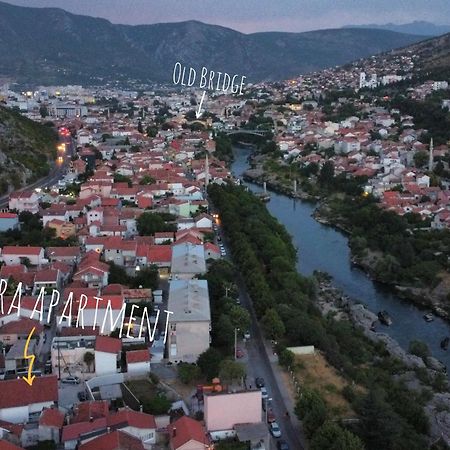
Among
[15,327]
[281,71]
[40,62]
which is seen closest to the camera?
[15,327]

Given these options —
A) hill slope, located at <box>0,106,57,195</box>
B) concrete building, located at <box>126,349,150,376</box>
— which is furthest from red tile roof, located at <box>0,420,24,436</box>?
hill slope, located at <box>0,106,57,195</box>

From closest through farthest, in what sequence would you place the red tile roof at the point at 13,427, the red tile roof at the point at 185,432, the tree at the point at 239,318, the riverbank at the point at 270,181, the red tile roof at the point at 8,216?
the red tile roof at the point at 185,432 → the red tile roof at the point at 13,427 → the tree at the point at 239,318 → the red tile roof at the point at 8,216 → the riverbank at the point at 270,181

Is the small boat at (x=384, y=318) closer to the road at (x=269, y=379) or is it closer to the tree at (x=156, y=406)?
the road at (x=269, y=379)

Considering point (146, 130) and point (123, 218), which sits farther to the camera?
point (146, 130)

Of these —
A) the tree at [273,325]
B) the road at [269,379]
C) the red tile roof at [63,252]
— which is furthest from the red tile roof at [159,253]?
the tree at [273,325]

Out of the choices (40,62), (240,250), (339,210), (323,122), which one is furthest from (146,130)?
(40,62)

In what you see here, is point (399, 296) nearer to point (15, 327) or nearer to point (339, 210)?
point (339, 210)

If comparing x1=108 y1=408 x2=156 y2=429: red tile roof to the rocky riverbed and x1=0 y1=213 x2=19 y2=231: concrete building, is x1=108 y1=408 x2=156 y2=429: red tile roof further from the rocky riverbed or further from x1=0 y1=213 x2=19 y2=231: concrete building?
x1=0 y1=213 x2=19 y2=231: concrete building

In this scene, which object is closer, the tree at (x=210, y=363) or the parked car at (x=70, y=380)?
the parked car at (x=70, y=380)
